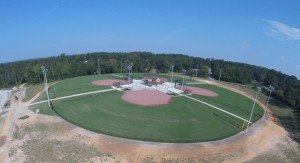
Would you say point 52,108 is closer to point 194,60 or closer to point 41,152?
point 41,152

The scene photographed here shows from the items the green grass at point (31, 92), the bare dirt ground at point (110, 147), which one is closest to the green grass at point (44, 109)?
the bare dirt ground at point (110, 147)

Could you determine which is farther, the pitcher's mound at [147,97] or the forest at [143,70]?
the forest at [143,70]

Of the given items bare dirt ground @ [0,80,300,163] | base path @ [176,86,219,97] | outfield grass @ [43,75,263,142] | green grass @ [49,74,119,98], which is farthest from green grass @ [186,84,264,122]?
green grass @ [49,74,119,98]

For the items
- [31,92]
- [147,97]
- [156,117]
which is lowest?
[156,117]

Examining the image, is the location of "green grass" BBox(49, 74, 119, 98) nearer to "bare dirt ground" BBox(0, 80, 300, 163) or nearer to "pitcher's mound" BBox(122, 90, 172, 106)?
"pitcher's mound" BBox(122, 90, 172, 106)

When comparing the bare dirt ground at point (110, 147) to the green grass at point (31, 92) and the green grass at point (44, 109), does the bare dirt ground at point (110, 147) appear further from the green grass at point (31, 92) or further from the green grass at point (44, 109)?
the green grass at point (31, 92)

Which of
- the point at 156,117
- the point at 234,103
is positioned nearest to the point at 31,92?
the point at 156,117

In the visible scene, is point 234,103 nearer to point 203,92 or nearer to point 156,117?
point 203,92
